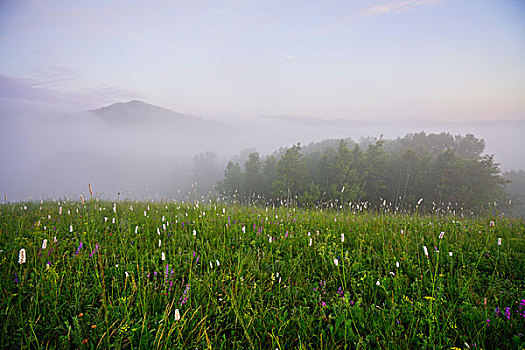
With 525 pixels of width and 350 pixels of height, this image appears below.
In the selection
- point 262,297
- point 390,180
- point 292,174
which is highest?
point 262,297

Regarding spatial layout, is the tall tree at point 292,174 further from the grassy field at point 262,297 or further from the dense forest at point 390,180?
the grassy field at point 262,297

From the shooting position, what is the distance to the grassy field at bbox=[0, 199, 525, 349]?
2.10m

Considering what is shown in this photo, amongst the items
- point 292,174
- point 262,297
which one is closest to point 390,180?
point 292,174

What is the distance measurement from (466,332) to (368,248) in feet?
5.86

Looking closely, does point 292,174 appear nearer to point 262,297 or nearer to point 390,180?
point 390,180

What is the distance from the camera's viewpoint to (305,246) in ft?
13.2

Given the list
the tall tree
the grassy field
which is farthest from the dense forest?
the grassy field

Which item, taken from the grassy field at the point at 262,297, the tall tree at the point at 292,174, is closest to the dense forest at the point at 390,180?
the tall tree at the point at 292,174

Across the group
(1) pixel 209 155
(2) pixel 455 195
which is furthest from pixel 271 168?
(1) pixel 209 155

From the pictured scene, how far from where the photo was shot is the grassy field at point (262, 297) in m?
2.10

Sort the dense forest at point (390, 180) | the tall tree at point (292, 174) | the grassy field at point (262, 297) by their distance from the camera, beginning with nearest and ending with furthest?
the grassy field at point (262, 297) → the dense forest at point (390, 180) → the tall tree at point (292, 174)

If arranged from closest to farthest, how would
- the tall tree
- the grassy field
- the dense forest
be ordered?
the grassy field, the dense forest, the tall tree

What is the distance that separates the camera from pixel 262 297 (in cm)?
277

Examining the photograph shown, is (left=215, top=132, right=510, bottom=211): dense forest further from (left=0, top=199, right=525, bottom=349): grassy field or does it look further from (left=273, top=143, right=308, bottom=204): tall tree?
(left=0, top=199, right=525, bottom=349): grassy field
